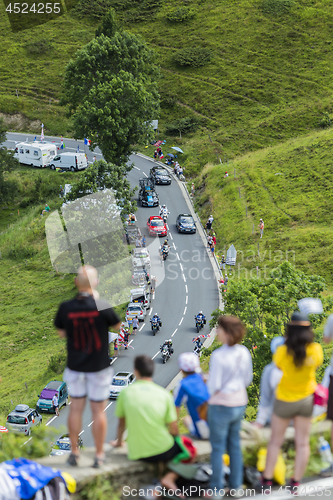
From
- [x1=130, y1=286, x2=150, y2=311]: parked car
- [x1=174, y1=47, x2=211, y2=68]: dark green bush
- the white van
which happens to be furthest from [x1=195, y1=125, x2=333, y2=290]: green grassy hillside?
[x1=174, y1=47, x2=211, y2=68]: dark green bush

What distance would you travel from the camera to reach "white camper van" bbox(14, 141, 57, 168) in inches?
2718

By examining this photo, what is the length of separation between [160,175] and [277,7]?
173 feet

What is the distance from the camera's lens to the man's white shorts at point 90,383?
7.05m

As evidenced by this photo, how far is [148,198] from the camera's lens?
57.6 meters

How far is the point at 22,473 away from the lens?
6.50 m

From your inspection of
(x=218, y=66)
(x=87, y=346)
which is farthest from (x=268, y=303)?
(x=218, y=66)

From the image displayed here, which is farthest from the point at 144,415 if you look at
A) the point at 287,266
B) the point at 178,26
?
the point at 178,26

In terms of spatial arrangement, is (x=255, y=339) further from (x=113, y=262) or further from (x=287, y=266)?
(x=113, y=262)

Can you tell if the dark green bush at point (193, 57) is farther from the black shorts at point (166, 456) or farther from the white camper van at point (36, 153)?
the black shorts at point (166, 456)

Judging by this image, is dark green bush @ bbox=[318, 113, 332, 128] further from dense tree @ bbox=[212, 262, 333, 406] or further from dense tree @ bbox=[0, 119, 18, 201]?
dense tree @ bbox=[212, 262, 333, 406]

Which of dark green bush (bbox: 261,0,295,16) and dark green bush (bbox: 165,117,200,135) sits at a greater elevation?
dark green bush (bbox: 261,0,295,16)

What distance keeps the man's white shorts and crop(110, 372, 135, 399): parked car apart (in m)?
23.6

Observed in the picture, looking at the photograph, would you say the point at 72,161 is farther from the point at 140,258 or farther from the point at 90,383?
the point at 90,383

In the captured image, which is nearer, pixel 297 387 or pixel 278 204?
pixel 297 387
